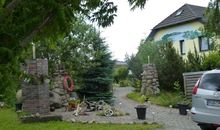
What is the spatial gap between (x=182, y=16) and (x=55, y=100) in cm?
2447

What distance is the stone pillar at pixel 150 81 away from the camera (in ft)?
86.0

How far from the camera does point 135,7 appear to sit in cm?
612

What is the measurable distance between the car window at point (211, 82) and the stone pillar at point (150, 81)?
1505 centimetres

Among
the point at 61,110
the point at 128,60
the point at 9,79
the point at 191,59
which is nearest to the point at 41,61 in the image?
the point at 61,110

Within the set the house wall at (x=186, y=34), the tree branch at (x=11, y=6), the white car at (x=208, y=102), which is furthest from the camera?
the house wall at (x=186, y=34)

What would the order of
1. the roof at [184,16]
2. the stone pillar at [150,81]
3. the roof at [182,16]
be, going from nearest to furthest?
the stone pillar at [150,81]
the roof at [182,16]
the roof at [184,16]

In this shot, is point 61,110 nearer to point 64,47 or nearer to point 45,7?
point 64,47

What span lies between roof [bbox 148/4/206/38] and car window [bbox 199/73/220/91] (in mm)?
29267

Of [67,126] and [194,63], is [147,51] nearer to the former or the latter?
[194,63]

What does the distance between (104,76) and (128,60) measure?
15554mm

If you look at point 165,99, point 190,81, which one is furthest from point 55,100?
point 190,81

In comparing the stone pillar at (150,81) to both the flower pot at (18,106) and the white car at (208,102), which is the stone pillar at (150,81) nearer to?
the flower pot at (18,106)

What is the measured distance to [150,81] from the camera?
26.4m

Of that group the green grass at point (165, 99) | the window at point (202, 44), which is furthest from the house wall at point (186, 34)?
the green grass at point (165, 99)
